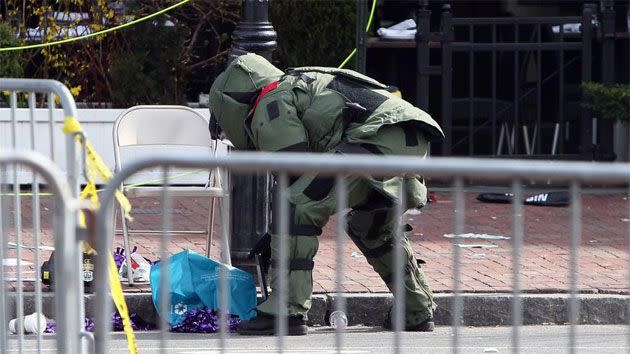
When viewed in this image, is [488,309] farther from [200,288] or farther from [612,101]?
[612,101]

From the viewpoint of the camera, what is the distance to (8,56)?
38.6 feet

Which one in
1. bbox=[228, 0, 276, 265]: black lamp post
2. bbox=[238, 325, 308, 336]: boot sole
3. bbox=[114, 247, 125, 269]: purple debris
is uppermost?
bbox=[228, 0, 276, 265]: black lamp post

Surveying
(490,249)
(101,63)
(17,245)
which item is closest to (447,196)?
(490,249)

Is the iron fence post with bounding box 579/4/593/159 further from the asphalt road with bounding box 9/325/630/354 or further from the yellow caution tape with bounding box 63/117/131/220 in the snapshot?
the yellow caution tape with bounding box 63/117/131/220

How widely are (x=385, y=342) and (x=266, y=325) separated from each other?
1.97ft

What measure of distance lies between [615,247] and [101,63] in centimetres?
551

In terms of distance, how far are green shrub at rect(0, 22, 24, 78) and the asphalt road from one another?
5.24 metres

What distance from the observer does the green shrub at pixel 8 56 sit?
11.8 m

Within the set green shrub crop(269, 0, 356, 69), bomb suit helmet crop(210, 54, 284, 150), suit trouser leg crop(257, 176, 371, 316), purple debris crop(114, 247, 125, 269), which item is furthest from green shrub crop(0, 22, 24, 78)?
suit trouser leg crop(257, 176, 371, 316)

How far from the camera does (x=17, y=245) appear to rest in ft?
17.5

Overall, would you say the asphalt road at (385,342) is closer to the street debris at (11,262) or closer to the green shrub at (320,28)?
the street debris at (11,262)

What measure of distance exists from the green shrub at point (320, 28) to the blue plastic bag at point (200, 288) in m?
5.07

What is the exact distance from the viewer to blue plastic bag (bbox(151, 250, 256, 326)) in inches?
276

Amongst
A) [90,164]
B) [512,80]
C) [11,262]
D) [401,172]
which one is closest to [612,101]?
[512,80]
